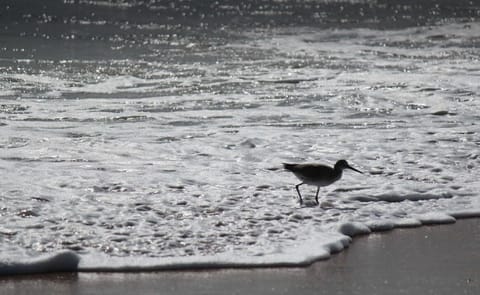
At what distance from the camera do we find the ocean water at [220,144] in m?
7.11

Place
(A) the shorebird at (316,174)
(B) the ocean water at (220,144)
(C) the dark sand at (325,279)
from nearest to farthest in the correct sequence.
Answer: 1. (C) the dark sand at (325,279)
2. (B) the ocean water at (220,144)
3. (A) the shorebird at (316,174)

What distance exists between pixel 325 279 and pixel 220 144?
516cm

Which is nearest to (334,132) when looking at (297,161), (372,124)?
(372,124)

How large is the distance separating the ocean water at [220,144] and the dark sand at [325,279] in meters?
0.18

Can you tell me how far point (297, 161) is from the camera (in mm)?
10195

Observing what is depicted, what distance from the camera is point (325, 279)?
6.20m

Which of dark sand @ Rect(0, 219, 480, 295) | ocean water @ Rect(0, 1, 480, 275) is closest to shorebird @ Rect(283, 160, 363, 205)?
ocean water @ Rect(0, 1, 480, 275)

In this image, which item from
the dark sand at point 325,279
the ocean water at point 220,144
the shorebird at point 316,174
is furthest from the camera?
the shorebird at point 316,174

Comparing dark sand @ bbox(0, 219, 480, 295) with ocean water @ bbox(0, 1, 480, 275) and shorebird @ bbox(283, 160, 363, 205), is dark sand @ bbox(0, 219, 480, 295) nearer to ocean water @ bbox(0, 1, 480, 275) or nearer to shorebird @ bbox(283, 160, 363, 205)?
ocean water @ bbox(0, 1, 480, 275)

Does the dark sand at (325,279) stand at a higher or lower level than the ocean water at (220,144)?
lower

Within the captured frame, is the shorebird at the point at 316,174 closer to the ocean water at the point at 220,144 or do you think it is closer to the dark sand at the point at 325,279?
the ocean water at the point at 220,144

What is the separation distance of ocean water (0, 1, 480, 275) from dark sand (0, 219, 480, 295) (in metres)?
0.18

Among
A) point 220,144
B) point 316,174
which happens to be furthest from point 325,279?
point 220,144

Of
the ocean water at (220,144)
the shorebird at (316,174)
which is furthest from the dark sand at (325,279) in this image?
the shorebird at (316,174)
